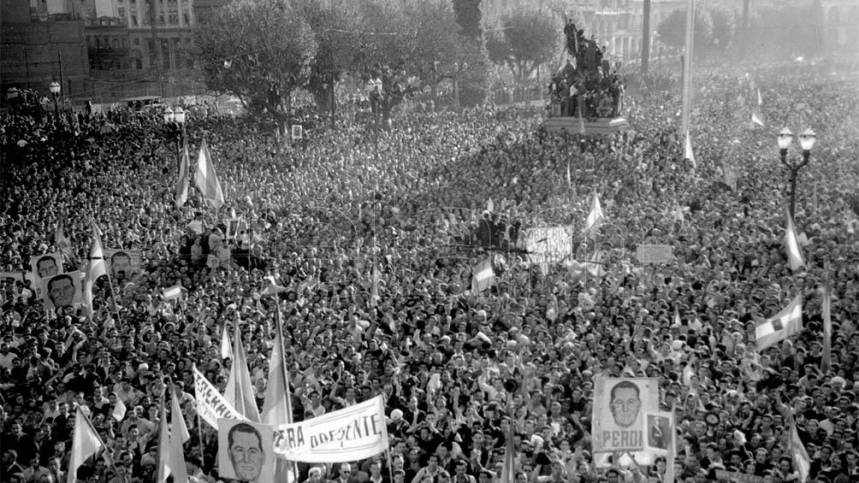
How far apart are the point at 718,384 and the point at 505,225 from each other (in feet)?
37.8

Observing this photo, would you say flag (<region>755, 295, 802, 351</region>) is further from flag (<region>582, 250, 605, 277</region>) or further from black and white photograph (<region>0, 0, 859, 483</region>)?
flag (<region>582, 250, 605, 277</region>)

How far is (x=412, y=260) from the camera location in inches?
895

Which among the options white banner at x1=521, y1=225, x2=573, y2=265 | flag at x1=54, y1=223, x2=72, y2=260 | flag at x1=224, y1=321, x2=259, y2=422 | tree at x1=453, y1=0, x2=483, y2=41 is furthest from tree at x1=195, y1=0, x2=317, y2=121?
flag at x1=224, y1=321, x2=259, y2=422

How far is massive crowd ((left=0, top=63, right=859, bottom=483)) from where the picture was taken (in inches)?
A: 486

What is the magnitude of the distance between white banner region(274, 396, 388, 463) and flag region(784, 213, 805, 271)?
11239 mm

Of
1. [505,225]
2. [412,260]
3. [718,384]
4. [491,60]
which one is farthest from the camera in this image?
[491,60]

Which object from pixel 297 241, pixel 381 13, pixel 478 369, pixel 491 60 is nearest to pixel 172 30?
pixel 491 60

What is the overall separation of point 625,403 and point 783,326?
444 cm

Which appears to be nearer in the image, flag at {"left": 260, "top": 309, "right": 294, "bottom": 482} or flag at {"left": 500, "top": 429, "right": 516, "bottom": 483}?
flag at {"left": 500, "top": 429, "right": 516, "bottom": 483}

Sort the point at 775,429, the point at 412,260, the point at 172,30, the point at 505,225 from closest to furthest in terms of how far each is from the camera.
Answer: the point at 775,429
the point at 412,260
the point at 505,225
the point at 172,30

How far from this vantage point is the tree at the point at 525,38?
243ft

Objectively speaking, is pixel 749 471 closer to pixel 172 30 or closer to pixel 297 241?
pixel 297 241

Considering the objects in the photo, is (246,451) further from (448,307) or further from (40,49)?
(40,49)

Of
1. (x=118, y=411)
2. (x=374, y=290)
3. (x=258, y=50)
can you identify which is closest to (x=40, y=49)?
(x=258, y=50)
